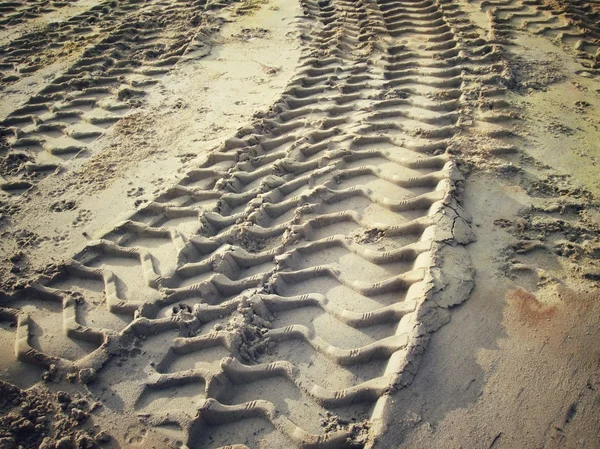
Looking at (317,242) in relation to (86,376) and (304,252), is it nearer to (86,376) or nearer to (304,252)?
(304,252)

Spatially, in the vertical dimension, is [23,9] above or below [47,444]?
above

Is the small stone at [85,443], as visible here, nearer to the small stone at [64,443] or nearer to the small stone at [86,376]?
the small stone at [64,443]

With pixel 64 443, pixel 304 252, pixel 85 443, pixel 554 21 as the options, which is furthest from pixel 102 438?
pixel 554 21

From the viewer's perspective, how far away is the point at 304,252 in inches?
118

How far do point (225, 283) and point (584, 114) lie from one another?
3358mm

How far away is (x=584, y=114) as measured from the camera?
377cm

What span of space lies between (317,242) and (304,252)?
11 centimetres

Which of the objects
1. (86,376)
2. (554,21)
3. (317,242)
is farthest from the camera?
(554,21)

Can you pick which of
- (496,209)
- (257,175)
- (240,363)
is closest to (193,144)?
(257,175)

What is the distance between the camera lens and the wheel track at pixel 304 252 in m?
2.28

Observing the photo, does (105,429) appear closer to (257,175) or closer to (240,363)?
(240,363)

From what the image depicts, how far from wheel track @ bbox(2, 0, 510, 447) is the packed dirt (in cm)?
2

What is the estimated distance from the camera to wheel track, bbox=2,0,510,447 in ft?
7.48

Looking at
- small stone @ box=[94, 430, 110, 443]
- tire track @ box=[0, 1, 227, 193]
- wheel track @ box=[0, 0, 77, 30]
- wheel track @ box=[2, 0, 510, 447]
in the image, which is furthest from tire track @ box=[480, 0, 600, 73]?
wheel track @ box=[0, 0, 77, 30]
